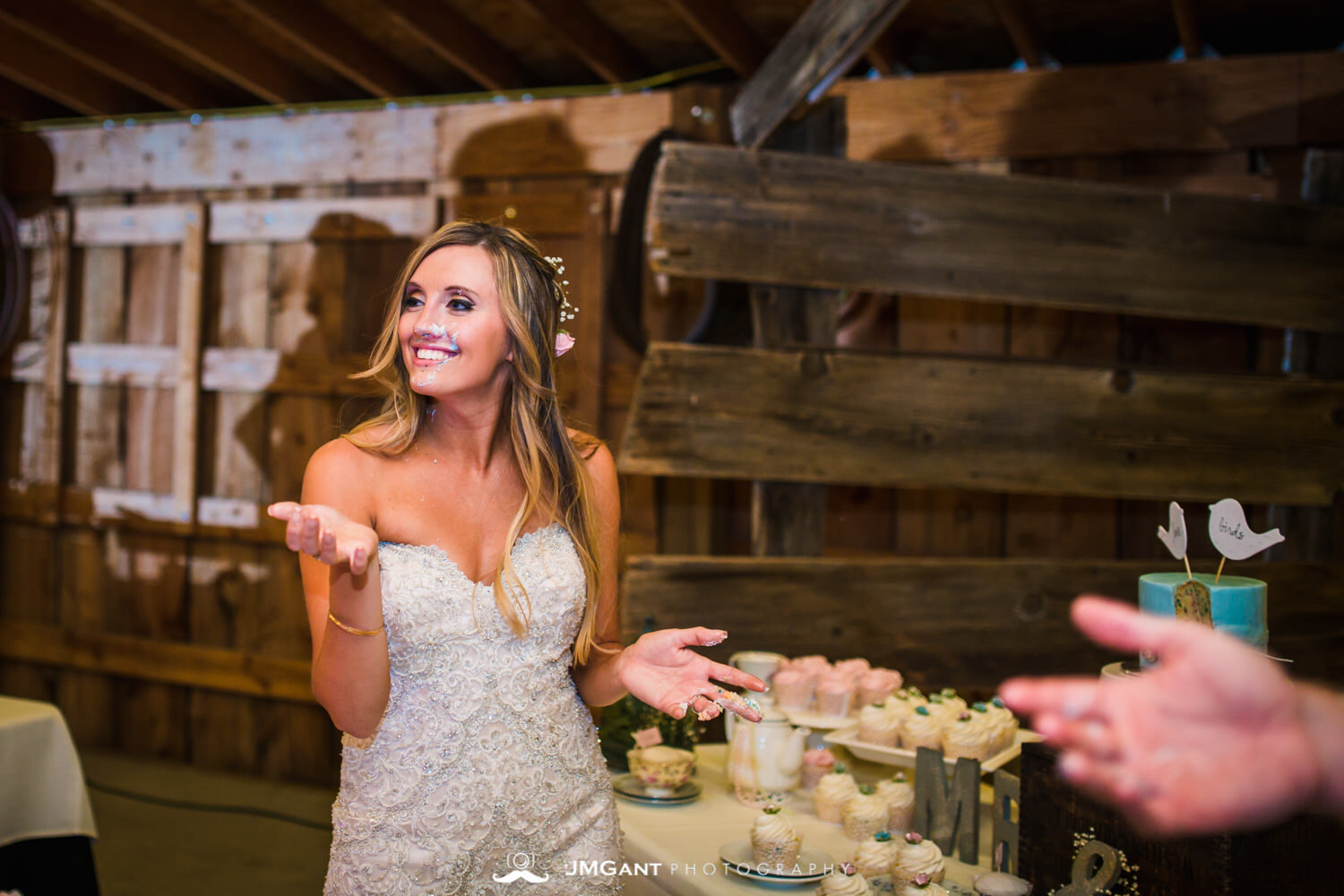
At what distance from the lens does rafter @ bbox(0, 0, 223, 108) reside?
3.90 meters

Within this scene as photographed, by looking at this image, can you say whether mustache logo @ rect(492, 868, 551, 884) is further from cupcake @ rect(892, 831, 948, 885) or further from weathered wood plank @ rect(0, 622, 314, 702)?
weathered wood plank @ rect(0, 622, 314, 702)

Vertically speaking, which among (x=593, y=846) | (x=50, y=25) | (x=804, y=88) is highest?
(x=50, y=25)

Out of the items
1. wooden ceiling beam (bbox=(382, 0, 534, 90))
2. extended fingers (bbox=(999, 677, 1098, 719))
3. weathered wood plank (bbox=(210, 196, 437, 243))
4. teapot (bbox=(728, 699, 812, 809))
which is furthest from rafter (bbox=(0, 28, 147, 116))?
extended fingers (bbox=(999, 677, 1098, 719))

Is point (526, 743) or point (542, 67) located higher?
point (542, 67)

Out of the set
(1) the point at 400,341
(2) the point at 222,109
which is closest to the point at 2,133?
(2) the point at 222,109

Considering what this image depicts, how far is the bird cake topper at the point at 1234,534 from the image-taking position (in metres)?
1.59

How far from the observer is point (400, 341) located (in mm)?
1798

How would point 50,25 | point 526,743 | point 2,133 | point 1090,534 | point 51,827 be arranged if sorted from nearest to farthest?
point 526,743, point 51,827, point 1090,534, point 50,25, point 2,133

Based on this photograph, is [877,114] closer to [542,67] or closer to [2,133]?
[542,67]

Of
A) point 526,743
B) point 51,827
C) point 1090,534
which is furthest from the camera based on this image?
point 1090,534

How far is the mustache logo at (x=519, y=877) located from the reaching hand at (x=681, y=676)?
35 cm

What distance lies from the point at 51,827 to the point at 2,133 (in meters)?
3.89

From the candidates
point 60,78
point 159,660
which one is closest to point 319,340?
point 60,78

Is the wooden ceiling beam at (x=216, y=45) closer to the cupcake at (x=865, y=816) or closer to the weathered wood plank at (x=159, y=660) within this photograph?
the weathered wood plank at (x=159, y=660)
